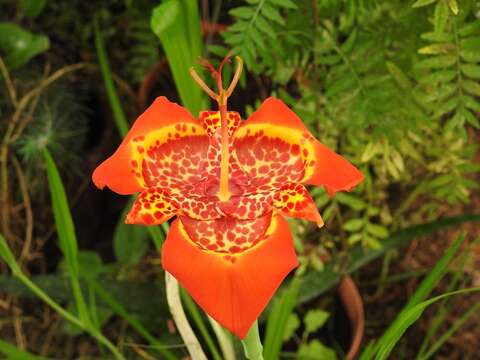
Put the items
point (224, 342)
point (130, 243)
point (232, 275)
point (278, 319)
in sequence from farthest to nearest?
point (130, 243), point (224, 342), point (278, 319), point (232, 275)

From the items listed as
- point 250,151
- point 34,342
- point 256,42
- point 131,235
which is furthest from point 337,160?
point 34,342

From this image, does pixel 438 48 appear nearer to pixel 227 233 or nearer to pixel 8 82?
pixel 227 233

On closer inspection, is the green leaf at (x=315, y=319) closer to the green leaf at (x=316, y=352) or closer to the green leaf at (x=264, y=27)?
the green leaf at (x=316, y=352)

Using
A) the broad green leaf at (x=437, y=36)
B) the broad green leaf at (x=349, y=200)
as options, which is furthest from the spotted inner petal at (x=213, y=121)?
the broad green leaf at (x=349, y=200)

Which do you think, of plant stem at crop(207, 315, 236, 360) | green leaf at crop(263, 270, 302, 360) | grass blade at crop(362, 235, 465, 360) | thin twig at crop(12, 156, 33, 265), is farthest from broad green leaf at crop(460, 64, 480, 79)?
thin twig at crop(12, 156, 33, 265)

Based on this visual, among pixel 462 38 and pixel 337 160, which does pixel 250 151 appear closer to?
pixel 337 160

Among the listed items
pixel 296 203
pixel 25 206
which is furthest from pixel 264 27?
pixel 25 206
